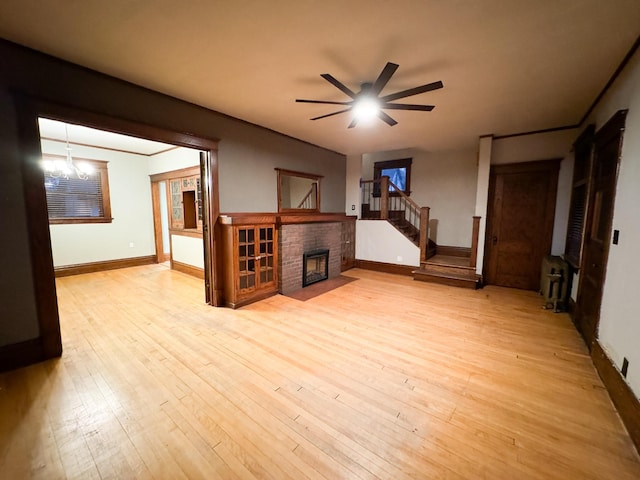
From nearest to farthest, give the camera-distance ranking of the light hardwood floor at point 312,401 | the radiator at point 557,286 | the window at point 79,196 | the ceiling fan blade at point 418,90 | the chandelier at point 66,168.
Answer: the light hardwood floor at point 312,401
the ceiling fan blade at point 418,90
the radiator at point 557,286
the chandelier at point 66,168
the window at point 79,196

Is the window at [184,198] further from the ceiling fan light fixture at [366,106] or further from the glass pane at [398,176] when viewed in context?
the glass pane at [398,176]

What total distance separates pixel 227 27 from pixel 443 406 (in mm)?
3378

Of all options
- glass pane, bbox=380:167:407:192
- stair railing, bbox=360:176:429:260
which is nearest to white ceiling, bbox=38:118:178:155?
stair railing, bbox=360:176:429:260

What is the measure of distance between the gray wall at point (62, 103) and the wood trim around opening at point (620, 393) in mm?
4465

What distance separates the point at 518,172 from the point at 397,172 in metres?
3.04

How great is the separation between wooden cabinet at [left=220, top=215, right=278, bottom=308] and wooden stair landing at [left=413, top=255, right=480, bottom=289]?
124 inches

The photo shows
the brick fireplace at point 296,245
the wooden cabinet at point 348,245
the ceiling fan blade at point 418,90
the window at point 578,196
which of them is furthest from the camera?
the wooden cabinet at point 348,245

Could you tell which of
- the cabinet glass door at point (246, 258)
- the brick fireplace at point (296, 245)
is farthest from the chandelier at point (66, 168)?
the brick fireplace at point (296, 245)

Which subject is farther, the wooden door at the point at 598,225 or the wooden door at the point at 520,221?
the wooden door at the point at 520,221

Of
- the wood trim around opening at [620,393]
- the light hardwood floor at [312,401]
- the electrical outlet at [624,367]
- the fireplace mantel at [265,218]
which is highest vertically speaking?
the fireplace mantel at [265,218]

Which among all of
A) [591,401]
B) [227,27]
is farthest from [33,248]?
[591,401]

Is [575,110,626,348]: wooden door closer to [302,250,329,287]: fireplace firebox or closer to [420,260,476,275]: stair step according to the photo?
[420,260,476,275]: stair step

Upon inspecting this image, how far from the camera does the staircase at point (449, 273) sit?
16.2 ft

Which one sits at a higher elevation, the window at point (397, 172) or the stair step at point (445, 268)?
the window at point (397, 172)
